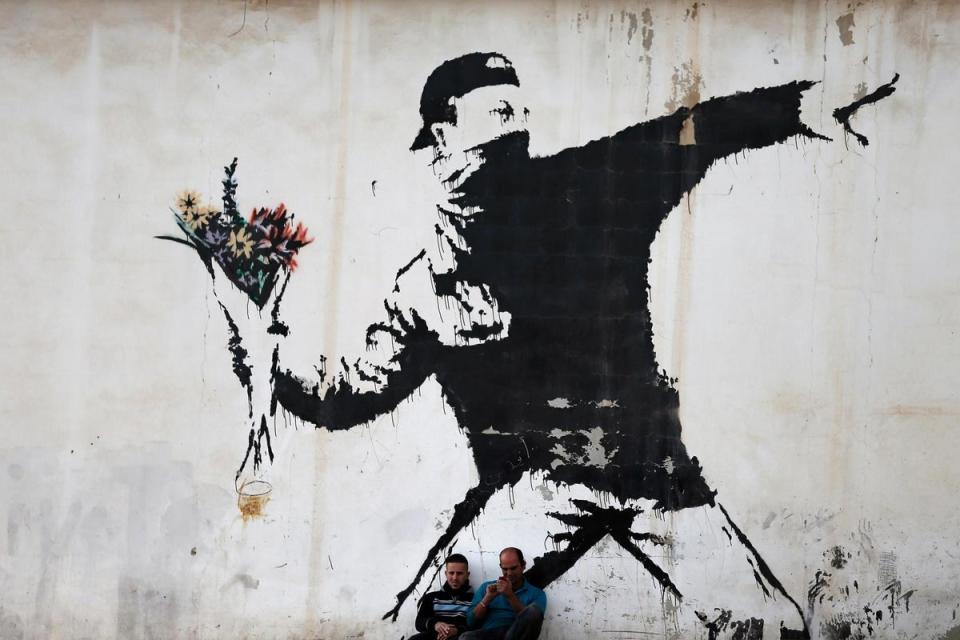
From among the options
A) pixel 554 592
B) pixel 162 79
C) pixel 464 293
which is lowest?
pixel 554 592

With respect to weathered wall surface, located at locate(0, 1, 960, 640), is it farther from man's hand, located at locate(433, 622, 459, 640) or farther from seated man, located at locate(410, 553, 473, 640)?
man's hand, located at locate(433, 622, 459, 640)

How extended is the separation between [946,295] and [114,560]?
5063 millimetres

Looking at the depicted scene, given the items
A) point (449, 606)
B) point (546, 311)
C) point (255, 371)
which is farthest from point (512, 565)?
point (255, 371)

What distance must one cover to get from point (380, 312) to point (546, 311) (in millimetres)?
972

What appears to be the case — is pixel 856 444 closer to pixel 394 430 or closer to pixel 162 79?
pixel 394 430

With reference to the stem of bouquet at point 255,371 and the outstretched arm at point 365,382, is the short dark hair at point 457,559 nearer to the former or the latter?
the outstretched arm at point 365,382

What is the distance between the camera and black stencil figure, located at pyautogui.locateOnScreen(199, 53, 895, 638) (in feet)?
19.3

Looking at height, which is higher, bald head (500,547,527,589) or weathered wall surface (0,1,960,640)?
weathered wall surface (0,1,960,640)

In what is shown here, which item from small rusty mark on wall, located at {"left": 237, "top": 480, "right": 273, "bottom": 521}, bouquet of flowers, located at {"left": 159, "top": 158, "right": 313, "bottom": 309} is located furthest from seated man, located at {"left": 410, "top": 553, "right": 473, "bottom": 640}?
bouquet of flowers, located at {"left": 159, "top": 158, "right": 313, "bottom": 309}

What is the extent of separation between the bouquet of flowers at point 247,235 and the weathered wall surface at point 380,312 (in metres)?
0.08

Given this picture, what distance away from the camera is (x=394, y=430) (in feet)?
19.4

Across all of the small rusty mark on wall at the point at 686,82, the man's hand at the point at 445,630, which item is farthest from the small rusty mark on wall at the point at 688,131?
the man's hand at the point at 445,630

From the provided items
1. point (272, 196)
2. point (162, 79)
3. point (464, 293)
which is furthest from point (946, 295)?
point (162, 79)

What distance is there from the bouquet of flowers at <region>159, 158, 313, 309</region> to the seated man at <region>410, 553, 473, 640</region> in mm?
1900
